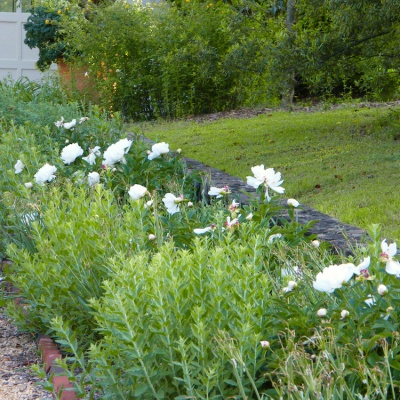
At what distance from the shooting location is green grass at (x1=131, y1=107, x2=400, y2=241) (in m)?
4.97

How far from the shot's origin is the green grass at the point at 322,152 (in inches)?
196

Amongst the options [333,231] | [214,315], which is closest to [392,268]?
[214,315]

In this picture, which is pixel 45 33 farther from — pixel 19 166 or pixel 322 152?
pixel 19 166

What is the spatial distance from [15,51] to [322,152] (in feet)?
33.7

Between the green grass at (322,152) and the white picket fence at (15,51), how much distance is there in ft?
20.3

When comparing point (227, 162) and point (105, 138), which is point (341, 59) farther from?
point (105, 138)

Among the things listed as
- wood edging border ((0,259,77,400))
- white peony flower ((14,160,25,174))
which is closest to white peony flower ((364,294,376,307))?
wood edging border ((0,259,77,400))

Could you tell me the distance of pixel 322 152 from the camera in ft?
23.2

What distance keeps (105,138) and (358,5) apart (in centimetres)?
279

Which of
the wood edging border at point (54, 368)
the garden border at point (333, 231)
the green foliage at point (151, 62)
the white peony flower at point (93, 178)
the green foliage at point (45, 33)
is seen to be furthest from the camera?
the green foliage at point (45, 33)

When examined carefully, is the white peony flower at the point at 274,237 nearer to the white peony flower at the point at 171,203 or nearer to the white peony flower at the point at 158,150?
the white peony flower at the point at 171,203

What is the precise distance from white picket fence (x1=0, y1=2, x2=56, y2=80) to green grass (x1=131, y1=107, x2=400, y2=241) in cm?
618

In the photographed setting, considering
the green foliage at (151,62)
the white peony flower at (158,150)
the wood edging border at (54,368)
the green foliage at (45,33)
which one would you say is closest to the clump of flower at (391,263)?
the wood edging border at (54,368)

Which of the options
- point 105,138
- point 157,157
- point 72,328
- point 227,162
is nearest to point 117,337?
point 72,328
